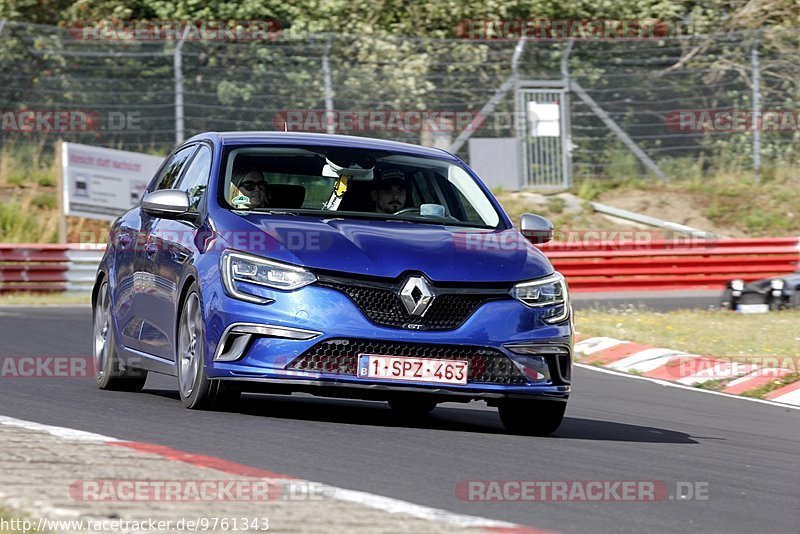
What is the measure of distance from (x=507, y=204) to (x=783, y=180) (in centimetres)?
539

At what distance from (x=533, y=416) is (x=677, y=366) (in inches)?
221

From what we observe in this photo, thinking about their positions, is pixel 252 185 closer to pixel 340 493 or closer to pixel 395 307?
pixel 395 307

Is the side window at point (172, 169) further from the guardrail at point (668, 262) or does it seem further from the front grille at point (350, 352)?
the guardrail at point (668, 262)

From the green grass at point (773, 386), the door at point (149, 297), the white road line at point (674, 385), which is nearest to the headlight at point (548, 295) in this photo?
the door at point (149, 297)

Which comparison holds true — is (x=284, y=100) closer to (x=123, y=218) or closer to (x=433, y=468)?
(x=123, y=218)

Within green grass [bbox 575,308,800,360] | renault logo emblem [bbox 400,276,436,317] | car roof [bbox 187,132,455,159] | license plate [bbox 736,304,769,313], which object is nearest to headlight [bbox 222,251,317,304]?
renault logo emblem [bbox 400,276,436,317]

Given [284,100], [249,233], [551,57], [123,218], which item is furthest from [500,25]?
[249,233]

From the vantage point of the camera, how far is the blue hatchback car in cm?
779

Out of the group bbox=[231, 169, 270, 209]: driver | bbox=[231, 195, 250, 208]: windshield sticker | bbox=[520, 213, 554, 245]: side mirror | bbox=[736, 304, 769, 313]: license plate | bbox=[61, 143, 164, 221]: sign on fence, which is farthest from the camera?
bbox=[61, 143, 164, 221]: sign on fence

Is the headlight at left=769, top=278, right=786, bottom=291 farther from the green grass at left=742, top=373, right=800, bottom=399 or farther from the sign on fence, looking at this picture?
the sign on fence

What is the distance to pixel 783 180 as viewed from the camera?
2942 centimetres

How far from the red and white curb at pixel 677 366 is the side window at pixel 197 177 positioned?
5114mm

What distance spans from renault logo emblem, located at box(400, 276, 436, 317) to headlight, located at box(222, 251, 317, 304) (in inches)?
17.8

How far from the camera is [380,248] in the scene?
7926 millimetres
